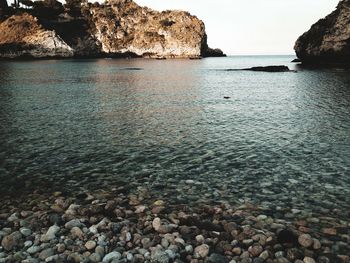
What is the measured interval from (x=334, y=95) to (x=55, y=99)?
35.2 metres

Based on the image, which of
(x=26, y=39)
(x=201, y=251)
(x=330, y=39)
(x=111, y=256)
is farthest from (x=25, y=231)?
(x=26, y=39)

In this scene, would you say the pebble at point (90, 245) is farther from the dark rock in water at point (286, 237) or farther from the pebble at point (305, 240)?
the pebble at point (305, 240)

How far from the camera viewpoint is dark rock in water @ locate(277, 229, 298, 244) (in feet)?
29.6

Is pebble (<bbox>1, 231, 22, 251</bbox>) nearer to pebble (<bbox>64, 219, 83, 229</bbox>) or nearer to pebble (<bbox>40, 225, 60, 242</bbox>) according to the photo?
pebble (<bbox>40, 225, 60, 242</bbox>)

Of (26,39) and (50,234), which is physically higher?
(50,234)

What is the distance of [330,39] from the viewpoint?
102000 mm

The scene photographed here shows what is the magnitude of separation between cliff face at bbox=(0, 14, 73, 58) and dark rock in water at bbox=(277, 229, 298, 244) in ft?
637

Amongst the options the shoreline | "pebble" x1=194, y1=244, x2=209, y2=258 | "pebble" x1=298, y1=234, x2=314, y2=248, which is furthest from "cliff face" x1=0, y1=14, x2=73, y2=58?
"pebble" x1=298, y1=234, x2=314, y2=248

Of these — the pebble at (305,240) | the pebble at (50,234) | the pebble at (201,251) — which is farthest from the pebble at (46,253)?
the pebble at (305,240)

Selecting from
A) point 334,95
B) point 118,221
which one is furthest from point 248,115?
point 118,221

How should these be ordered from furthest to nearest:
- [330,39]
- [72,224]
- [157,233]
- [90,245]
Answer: [330,39], [72,224], [157,233], [90,245]

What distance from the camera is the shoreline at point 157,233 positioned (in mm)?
8328

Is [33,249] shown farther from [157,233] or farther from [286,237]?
[286,237]

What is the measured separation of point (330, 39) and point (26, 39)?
509 ft
